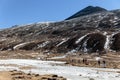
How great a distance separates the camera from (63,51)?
173000mm

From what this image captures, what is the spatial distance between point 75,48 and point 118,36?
2766 centimetres

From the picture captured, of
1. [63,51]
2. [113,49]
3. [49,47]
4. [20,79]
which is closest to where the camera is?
[20,79]

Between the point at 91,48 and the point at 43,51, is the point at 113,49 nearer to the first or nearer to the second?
the point at 91,48

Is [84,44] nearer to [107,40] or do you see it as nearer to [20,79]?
[107,40]

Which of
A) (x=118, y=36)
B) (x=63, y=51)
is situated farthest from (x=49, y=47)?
(x=118, y=36)

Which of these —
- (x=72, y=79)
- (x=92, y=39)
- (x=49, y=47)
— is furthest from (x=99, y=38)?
(x=72, y=79)

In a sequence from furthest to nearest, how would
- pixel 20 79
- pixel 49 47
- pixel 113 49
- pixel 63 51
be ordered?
pixel 49 47 → pixel 63 51 → pixel 113 49 → pixel 20 79

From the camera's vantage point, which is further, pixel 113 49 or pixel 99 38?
pixel 99 38

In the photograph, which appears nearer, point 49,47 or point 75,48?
point 75,48

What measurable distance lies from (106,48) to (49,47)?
42.8 m

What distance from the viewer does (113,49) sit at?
524 feet

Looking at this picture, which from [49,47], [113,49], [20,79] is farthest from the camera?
[49,47]

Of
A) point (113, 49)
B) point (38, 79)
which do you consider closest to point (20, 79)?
point (38, 79)

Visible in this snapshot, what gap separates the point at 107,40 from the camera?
176 m
